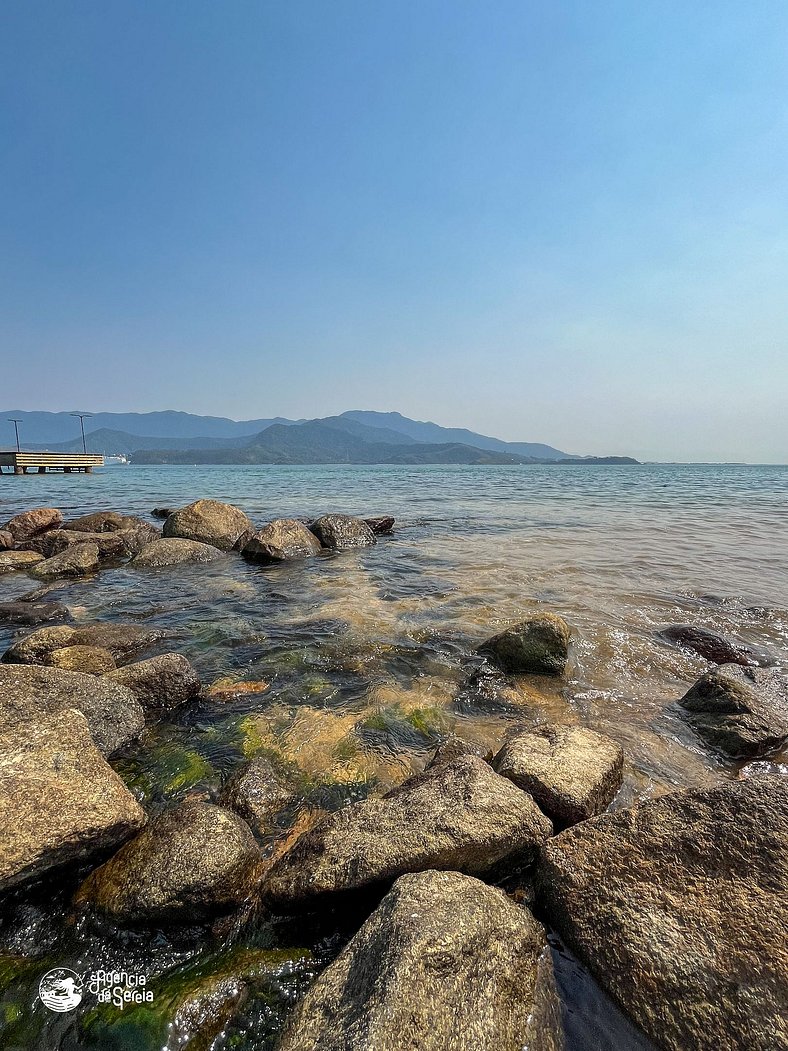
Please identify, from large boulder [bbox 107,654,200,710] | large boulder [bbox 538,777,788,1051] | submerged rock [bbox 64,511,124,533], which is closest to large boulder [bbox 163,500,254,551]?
submerged rock [bbox 64,511,124,533]

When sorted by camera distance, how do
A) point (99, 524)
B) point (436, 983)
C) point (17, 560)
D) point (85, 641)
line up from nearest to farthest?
point (436, 983) → point (85, 641) → point (17, 560) → point (99, 524)

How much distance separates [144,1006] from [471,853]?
6.80ft

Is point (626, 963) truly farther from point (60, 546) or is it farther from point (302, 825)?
point (60, 546)

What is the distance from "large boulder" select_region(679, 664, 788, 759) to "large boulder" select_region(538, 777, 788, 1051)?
6.92ft

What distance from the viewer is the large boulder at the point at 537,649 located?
22.7 feet

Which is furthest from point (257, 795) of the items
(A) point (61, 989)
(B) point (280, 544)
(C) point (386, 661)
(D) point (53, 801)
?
(B) point (280, 544)

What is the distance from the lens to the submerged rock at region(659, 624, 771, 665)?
734 centimetres

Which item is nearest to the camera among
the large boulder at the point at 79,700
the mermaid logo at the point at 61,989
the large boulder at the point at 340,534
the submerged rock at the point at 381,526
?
the mermaid logo at the point at 61,989

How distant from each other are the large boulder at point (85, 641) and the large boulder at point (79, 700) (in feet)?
5.78

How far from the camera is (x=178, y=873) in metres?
3.13

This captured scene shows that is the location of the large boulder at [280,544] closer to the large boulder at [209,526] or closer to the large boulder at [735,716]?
the large boulder at [209,526]

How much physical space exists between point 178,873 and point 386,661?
432 centimetres

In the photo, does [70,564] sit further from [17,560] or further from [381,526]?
[381,526]

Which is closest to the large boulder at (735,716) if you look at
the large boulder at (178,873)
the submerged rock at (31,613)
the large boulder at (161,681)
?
the large boulder at (178,873)
